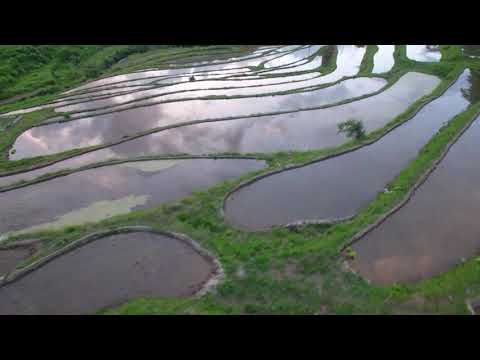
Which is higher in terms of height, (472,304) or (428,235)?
(428,235)

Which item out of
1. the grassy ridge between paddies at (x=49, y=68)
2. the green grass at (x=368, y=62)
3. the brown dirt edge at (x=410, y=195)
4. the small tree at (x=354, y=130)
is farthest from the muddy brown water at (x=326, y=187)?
the grassy ridge between paddies at (x=49, y=68)

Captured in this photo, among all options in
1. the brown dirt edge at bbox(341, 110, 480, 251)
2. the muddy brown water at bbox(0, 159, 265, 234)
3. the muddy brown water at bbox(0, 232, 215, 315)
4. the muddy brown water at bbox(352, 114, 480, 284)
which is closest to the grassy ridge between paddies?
the muddy brown water at bbox(0, 159, 265, 234)

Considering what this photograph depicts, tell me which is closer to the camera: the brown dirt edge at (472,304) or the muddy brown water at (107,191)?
the brown dirt edge at (472,304)

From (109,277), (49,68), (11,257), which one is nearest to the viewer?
(109,277)

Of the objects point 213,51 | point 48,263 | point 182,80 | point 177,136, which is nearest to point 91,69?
point 182,80

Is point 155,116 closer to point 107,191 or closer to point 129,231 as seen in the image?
point 107,191

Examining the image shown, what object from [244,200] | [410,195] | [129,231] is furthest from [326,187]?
[129,231]

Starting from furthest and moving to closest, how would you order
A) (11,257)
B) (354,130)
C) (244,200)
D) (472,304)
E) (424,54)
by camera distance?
(424,54)
(354,130)
(244,200)
(11,257)
(472,304)

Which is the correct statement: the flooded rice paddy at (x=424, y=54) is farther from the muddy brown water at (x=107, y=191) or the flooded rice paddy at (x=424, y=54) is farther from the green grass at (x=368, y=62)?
the muddy brown water at (x=107, y=191)
